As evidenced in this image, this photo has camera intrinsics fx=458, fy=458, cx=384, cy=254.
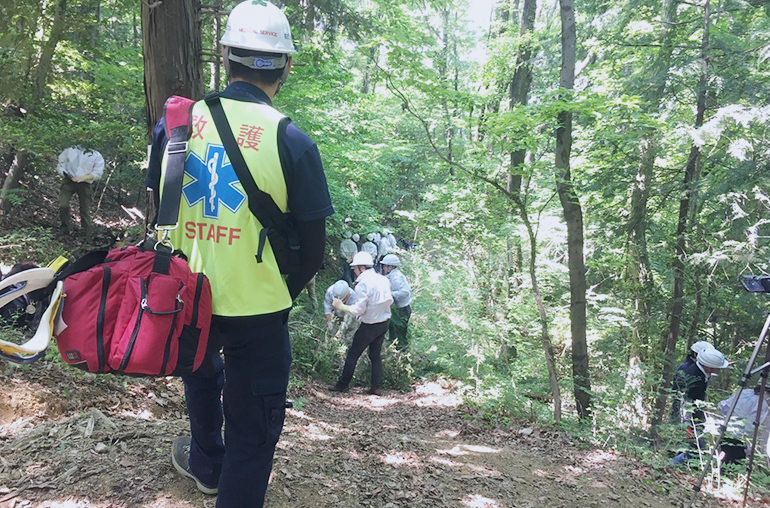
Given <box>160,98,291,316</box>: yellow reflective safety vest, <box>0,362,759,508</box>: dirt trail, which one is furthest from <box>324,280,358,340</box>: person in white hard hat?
<box>160,98,291,316</box>: yellow reflective safety vest

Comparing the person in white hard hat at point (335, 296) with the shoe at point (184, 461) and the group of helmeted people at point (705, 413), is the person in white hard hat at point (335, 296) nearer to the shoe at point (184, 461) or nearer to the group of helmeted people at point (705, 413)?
the group of helmeted people at point (705, 413)

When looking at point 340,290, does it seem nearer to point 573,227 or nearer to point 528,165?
point 528,165

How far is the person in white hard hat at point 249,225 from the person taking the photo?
173cm

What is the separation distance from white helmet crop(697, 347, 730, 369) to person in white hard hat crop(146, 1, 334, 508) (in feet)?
20.1

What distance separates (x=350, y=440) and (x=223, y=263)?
2.74m

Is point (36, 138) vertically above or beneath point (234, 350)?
above

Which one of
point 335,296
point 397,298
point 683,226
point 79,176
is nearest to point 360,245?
point 397,298

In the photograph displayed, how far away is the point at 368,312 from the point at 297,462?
3879 millimetres

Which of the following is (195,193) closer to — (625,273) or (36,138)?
(36,138)

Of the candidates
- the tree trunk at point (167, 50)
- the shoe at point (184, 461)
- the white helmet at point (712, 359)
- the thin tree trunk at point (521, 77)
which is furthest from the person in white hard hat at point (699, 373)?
the tree trunk at point (167, 50)

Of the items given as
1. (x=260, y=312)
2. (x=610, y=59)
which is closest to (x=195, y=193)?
(x=260, y=312)

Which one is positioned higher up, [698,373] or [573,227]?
[573,227]

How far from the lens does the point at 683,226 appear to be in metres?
8.20

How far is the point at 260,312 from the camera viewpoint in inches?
69.2
